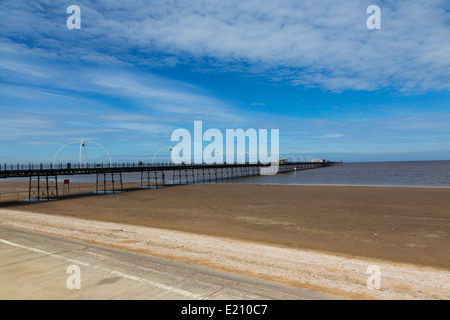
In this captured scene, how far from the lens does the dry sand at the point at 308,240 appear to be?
6617mm

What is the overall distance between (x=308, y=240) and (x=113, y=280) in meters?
9.10

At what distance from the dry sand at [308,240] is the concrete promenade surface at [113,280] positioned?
1.16m

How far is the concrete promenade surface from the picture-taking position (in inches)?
197

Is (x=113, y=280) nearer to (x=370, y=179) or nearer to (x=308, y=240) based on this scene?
(x=308, y=240)

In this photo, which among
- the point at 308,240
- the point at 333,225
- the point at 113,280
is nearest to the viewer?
the point at 113,280

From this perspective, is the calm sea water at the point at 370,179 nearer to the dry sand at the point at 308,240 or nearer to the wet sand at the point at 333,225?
the wet sand at the point at 333,225

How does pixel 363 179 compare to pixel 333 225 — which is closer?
pixel 333 225

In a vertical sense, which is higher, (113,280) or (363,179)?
(113,280)

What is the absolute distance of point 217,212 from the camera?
2058 centimetres

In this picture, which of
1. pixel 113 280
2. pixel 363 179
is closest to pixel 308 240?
pixel 113 280

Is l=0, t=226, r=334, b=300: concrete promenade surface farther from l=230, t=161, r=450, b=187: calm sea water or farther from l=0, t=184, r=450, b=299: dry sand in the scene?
l=230, t=161, r=450, b=187: calm sea water

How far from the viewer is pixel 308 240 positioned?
40.5ft
